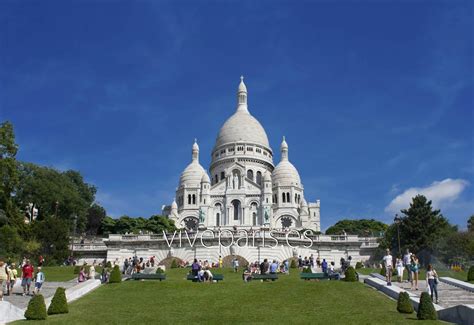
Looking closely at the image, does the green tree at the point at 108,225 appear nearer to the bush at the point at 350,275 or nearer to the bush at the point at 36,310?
the bush at the point at 350,275

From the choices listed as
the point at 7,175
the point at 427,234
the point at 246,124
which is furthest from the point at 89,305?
the point at 246,124

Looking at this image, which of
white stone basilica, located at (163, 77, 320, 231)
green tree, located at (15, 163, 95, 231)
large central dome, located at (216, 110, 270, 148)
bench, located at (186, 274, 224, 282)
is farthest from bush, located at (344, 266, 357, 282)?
large central dome, located at (216, 110, 270, 148)

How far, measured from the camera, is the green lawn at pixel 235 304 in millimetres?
18578

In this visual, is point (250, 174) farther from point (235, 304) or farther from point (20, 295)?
point (235, 304)

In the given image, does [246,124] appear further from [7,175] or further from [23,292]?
[23,292]

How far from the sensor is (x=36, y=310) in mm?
18609

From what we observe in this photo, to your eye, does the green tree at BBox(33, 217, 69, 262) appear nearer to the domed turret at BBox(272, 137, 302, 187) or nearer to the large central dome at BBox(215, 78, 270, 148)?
the domed turret at BBox(272, 137, 302, 187)

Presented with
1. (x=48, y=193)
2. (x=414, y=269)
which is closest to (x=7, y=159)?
(x=48, y=193)

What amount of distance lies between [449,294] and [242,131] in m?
91.8

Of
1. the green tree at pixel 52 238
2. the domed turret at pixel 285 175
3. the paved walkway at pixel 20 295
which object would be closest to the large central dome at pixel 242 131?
the domed turret at pixel 285 175

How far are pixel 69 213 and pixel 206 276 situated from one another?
43.7 meters

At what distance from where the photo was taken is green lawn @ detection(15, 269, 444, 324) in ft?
61.0

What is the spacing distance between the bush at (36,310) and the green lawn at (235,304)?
1.42ft

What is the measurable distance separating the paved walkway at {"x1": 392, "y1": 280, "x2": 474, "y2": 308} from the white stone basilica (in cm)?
5988
